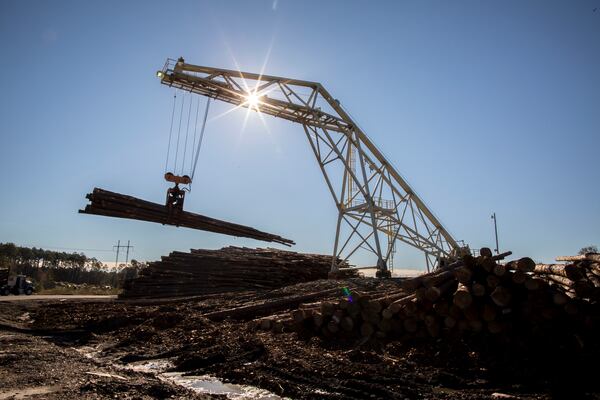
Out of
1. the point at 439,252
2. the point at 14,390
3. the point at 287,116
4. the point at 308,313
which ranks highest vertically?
the point at 287,116

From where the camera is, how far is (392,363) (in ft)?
17.5

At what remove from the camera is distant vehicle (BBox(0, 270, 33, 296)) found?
952 inches

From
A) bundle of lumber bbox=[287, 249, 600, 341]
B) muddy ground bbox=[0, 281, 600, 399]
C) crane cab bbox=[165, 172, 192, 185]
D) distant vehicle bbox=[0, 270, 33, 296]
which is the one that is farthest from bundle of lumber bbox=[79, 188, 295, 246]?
distant vehicle bbox=[0, 270, 33, 296]

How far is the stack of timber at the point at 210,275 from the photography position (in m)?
15.4

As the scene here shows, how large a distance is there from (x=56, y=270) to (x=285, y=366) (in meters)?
52.8

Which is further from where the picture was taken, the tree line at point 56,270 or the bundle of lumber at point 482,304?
the tree line at point 56,270

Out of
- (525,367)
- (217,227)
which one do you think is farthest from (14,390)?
Result: (217,227)

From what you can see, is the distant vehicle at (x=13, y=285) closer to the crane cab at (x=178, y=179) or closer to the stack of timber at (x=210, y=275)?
the stack of timber at (x=210, y=275)

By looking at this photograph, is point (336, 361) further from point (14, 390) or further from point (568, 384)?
point (14, 390)

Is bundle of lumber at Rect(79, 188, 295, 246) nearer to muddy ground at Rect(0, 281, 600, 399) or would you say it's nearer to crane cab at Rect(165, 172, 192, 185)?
crane cab at Rect(165, 172, 192, 185)

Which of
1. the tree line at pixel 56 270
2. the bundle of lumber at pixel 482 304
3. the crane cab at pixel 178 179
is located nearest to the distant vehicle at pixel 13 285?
the tree line at pixel 56 270

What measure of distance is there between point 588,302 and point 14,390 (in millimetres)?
7205

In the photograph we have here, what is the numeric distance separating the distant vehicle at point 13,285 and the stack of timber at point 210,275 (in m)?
13.0

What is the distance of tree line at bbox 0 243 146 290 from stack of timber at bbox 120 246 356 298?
18320mm
